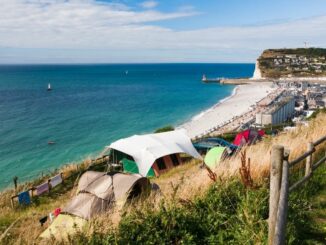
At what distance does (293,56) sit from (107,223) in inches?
7183

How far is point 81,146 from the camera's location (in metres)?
37.0

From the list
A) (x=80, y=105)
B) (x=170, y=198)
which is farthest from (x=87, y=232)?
(x=80, y=105)

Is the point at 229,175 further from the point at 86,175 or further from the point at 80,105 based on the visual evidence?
the point at 80,105

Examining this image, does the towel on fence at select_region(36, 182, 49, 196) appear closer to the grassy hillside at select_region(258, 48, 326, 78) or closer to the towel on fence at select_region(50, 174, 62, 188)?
the towel on fence at select_region(50, 174, 62, 188)

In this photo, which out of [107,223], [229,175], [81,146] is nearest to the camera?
[107,223]

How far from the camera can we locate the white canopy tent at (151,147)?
17.1 m

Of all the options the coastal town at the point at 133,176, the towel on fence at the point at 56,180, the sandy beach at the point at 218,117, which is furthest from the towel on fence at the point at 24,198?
the sandy beach at the point at 218,117

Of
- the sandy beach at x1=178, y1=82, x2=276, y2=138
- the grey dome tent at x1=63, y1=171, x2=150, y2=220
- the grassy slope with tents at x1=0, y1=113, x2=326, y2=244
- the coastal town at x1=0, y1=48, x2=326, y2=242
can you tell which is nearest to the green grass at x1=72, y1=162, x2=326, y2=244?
the grassy slope with tents at x1=0, y1=113, x2=326, y2=244

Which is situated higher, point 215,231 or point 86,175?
point 215,231

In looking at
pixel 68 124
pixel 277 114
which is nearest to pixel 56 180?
pixel 68 124

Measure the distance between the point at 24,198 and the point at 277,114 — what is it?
125ft

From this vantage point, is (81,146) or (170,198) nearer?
(170,198)

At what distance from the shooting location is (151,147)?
17.6 metres

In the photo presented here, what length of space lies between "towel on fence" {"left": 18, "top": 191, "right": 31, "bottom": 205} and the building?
33.1 meters
